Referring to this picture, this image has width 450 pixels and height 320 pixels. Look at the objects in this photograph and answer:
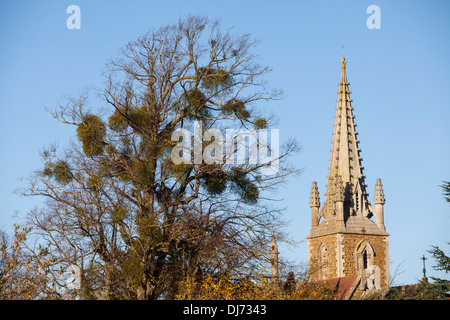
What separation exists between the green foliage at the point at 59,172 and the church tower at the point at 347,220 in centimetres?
2710

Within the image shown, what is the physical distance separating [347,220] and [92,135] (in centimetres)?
3085

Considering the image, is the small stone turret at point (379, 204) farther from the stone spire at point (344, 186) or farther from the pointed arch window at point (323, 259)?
the pointed arch window at point (323, 259)

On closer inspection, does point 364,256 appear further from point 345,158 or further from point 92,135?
point 92,135

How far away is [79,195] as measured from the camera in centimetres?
2011

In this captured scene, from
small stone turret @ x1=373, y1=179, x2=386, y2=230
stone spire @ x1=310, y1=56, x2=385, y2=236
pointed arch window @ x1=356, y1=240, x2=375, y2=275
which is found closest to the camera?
pointed arch window @ x1=356, y1=240, x2=375, y2=275

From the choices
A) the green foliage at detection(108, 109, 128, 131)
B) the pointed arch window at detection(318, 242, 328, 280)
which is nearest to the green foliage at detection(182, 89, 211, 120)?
the green foliage at detection(108, 109, 128, 131)

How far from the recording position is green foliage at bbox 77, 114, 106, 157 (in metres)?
20.2

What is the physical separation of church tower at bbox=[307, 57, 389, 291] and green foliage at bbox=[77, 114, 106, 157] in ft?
89.0

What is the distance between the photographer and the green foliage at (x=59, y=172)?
20422 millimetres

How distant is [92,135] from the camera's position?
20.2 metres

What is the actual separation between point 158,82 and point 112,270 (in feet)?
16.7

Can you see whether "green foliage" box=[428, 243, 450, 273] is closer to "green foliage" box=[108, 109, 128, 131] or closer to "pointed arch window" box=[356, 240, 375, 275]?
"green foliage" box=[108, 109, 128, 131]

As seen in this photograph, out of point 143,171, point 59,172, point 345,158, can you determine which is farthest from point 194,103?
point 345,158
